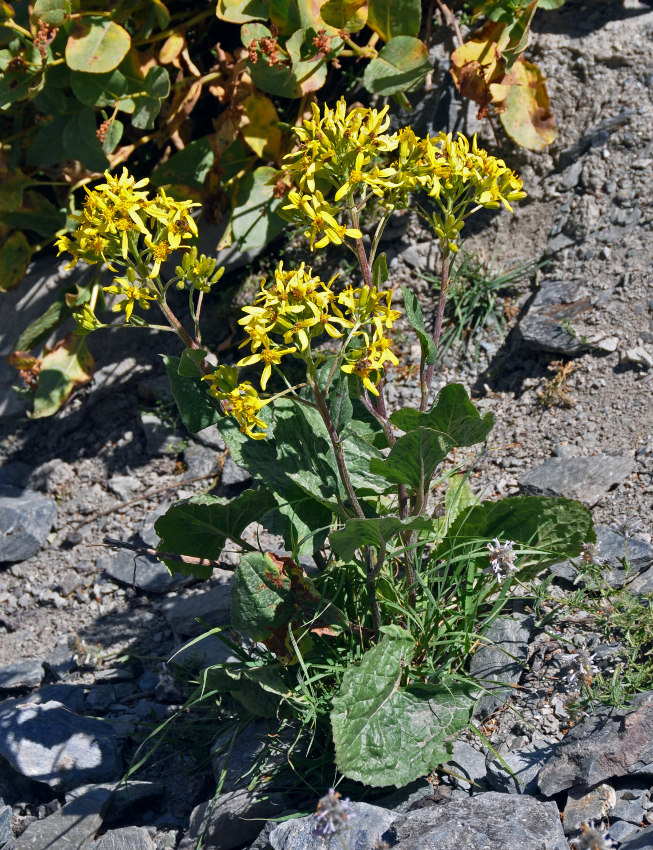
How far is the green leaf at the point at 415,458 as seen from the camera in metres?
2.15

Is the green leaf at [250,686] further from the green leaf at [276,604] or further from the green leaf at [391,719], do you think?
the green leaf at [391,719]

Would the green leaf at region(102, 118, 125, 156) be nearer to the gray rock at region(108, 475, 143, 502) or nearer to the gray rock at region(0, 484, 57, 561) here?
the gray rock at region(108, 475, 143, 502)

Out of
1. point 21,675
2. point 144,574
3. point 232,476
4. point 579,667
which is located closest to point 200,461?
point 232,476

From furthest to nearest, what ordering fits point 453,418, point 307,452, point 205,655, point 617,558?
point 205,655 < point 617,558 < point 307,452 < point 453,418

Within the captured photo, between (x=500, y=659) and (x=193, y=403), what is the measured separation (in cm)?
121

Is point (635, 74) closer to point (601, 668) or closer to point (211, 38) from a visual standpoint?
point (211, 38)

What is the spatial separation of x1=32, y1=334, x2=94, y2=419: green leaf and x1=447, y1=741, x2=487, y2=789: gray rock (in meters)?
2.48

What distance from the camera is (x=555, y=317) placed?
11.7 feet

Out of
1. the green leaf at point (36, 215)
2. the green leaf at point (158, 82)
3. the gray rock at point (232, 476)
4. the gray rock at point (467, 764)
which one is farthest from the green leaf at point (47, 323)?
the gray rock at point (467, 764)

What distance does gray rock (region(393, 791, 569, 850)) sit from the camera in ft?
6.62

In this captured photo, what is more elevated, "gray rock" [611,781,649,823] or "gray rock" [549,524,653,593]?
"gray rock" [611,781,649,823]

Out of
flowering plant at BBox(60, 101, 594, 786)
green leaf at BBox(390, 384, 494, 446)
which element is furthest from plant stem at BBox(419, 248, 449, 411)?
green leaf at BBox(390, 384, 494, 446)

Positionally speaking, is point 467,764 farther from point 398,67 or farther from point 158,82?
point 158,82

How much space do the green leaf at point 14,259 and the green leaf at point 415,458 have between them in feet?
8.70
